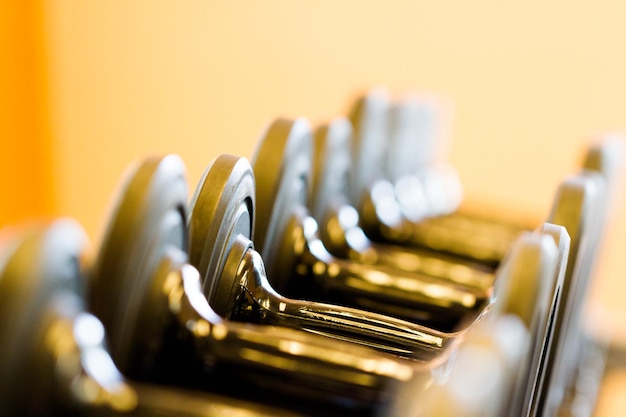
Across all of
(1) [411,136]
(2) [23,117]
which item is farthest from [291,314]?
(2) [23,117]

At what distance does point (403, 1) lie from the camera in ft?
7.11

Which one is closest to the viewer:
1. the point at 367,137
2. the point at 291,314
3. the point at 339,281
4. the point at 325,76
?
the point at 291,314

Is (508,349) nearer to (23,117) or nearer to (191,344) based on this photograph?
(191,344)

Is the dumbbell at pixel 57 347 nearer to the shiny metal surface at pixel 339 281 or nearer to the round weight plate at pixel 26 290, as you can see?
the round weight plate at pixel 26 290

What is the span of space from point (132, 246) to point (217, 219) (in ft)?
0.33

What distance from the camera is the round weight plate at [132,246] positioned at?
396mm

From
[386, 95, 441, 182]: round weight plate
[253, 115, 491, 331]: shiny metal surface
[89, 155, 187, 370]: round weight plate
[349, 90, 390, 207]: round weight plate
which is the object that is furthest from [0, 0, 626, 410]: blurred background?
[89, 155, 187, 370]: round weight plate

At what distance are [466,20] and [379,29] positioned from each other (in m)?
0.25

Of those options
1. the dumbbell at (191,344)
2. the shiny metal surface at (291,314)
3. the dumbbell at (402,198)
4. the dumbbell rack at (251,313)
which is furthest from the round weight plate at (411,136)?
the dumbbell at (191,344)

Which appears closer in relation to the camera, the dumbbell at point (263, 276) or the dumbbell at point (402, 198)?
the dumbbell at point (263, 276)

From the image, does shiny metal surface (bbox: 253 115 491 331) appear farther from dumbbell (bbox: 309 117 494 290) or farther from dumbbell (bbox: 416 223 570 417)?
dumbbell (bbox: 416 223 570 417)

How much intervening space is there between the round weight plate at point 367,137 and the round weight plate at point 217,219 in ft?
1.52

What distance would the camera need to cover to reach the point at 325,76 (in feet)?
7.41

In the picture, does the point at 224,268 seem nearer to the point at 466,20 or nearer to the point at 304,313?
the point at 304,313
